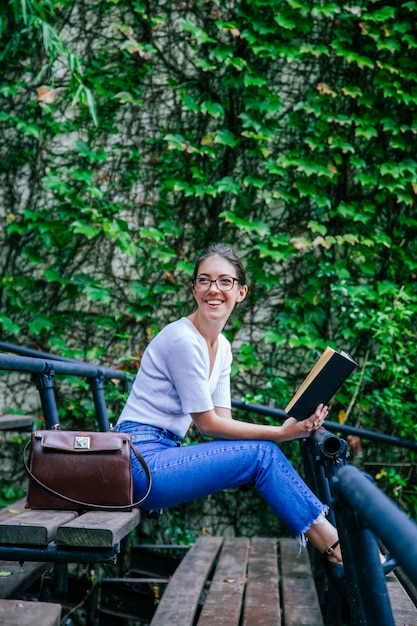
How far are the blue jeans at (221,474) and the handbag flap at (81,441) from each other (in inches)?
9.5

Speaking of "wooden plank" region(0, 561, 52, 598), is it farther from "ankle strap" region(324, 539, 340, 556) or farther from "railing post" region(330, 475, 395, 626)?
"railing post" region(330, 475, 395, 626)

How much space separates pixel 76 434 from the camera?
1.82 metres

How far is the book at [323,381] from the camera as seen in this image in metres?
1.78

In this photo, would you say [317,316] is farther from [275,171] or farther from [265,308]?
[275,171]

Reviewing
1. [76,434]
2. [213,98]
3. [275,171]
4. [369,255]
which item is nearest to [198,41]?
[213,98]

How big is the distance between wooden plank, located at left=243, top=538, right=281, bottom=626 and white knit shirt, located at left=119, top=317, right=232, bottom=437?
59cm

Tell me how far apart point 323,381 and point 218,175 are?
2.44 meters

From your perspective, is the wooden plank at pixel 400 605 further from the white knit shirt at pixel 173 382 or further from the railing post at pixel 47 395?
the railing post at pixel 47 395

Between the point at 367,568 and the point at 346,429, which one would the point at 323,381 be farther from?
the point at 346,429

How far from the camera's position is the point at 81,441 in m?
1.80

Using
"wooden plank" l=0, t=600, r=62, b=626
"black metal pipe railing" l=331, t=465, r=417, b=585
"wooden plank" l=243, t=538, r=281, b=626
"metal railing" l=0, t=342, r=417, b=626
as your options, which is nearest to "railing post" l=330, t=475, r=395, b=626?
"metal railing" l=0, t=342, r=417, b=626

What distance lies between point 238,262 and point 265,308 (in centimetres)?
161

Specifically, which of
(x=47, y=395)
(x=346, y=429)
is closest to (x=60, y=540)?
(x=47, y=395)

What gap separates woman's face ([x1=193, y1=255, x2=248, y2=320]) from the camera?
7.46 feet
